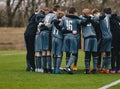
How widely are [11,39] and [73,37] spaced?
29636 mm

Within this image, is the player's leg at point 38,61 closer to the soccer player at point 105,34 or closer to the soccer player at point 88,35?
the soccer player at point 88,35

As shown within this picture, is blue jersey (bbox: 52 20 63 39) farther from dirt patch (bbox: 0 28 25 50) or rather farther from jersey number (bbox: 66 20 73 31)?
dirt patch (bbox: 0 28 25 50)

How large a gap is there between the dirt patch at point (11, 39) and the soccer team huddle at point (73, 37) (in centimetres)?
2586

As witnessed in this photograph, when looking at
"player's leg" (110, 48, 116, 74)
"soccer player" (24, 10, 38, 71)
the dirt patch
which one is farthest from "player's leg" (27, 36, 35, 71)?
the dirt patch

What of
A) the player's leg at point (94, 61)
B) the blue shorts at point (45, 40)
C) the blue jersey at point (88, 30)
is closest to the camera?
the blue jersey at point (88, 30)

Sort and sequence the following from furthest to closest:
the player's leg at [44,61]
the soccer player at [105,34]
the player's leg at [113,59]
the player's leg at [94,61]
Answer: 1. the player's leg at [113,59]
2. the player's leg at [44,61]
3. the soccer player at [105,34]
4. the player's leg at [94,61]

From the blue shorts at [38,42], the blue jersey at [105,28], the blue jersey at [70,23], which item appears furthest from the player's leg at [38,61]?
the blue jersey at [105,28]

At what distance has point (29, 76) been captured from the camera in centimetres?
1377

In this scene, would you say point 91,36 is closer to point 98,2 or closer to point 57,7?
point 57,7

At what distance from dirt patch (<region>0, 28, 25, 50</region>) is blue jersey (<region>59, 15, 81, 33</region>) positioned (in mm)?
26659

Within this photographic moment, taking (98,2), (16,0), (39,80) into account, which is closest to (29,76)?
(39,80)

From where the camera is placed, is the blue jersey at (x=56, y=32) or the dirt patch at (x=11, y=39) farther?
the dirt patch at (x=11, y=39)

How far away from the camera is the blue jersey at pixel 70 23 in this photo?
1434 centimetres

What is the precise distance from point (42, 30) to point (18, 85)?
11.9 feet
